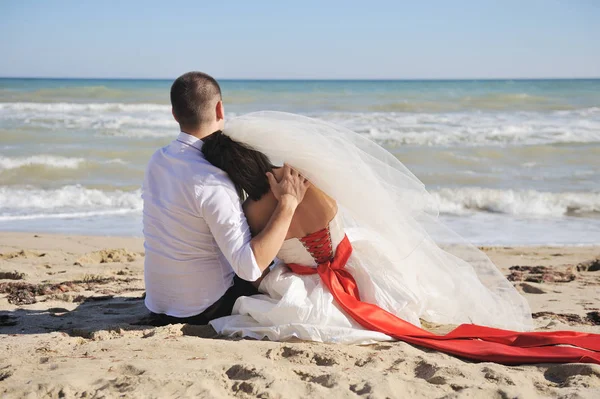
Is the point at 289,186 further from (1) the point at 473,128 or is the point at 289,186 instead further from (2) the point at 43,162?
(1) the point at 473,128

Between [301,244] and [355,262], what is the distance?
1.18 feet

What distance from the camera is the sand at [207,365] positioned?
2869mm

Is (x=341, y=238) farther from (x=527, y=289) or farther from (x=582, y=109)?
(x=582, y=109)

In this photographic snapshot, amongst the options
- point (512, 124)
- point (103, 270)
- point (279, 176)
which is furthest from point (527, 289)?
point (512, 124)

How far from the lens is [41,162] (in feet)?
41.2

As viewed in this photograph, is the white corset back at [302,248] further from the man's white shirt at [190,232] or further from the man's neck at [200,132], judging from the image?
the man's neck at [200,132]

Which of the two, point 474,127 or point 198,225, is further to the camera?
point 474,127

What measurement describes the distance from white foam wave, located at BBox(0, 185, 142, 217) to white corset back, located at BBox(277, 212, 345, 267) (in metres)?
6.32

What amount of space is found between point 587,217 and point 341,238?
664 cm

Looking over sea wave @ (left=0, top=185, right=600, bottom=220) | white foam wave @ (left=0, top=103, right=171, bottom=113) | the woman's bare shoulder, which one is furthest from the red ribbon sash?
white foam wave @ (left=0, top=103, right=171, bottom=113)

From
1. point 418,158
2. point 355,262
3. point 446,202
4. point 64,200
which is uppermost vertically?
point 355,262

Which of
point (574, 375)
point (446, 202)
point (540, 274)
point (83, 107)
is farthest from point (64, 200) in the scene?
point (83, 107)

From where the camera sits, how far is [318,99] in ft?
105

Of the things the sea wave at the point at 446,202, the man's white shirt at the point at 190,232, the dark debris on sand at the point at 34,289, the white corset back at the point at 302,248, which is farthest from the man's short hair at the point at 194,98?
the sea wave at the point at 446,202
